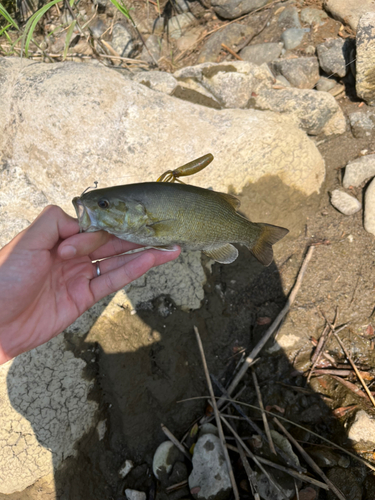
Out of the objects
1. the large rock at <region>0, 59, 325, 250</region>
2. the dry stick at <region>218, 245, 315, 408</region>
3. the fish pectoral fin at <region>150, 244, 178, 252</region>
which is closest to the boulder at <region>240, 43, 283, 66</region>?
the large rock at <region>0, 59, 325, 250</region>

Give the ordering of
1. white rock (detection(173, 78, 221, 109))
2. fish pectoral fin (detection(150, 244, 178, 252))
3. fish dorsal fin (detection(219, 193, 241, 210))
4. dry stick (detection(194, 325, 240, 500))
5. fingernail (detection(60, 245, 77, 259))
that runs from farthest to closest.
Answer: white rock (detection(173, 78, 221, 109)) < dry stick (detection(194, 325, 240, 500)) < fish dorsal fin (detection(219, 193, 241, 210)) < fish pectoral fin (detection(150, 244, 178, 252)) < fingernail (detection(60, 245, 77, 259))

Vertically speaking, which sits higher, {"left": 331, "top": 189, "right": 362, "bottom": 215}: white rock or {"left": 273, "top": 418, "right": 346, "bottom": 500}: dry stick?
{"left": 331, "top": 189, "right": 362, "bottom": 215}: white rock

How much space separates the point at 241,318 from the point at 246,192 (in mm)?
1640

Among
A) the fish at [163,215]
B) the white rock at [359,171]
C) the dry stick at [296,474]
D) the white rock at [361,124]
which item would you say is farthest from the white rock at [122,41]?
the dry stick at [296,474]

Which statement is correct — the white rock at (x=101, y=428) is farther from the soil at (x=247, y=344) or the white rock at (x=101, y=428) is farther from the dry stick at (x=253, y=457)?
the dry stick at (x=253, y=457)

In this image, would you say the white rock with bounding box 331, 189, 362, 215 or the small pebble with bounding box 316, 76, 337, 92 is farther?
the small pebble with bounding box 316, 76, 337, 92

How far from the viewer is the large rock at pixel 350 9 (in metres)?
5.27

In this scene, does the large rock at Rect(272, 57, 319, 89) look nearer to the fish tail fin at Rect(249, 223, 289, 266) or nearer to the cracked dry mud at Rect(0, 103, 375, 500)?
the cracked dry mud at Rect(0, 103, 375, 500)

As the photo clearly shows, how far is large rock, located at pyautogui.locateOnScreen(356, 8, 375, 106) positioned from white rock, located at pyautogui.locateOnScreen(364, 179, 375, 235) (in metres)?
1.58

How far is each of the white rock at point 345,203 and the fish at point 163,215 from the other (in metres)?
2.02

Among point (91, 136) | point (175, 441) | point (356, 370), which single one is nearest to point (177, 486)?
point (175, 441)

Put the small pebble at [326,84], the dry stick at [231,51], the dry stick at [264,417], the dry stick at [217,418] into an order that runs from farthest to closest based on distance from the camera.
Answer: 1. the dry stick at [231,51]
2. the small pebble at [326,84]
3. the dry stick at [264,417]
4. the dry stick at [217,418]

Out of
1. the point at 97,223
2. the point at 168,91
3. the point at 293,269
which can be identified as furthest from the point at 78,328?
the point at 168,91

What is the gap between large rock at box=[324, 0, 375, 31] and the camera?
5.27 meters
